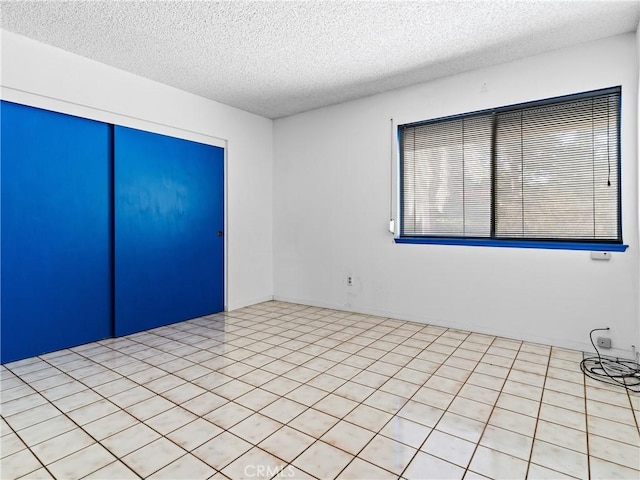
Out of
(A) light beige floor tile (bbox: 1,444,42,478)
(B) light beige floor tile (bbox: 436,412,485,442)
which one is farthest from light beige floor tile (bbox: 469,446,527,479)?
(A) light beige floor tile (bbox: 1,444,42,478)

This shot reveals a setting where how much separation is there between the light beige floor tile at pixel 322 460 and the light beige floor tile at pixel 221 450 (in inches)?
12.2

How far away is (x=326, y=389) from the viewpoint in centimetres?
256

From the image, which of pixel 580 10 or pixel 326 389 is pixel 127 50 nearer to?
pixel 326 389

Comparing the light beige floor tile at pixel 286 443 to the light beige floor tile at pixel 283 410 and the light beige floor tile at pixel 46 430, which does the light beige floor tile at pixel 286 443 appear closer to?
the light beige floor tile at pixel 283 410

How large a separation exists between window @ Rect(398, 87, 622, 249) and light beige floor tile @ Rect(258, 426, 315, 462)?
2742 mm

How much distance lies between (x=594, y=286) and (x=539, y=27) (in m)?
2.23

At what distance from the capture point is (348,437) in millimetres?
1985

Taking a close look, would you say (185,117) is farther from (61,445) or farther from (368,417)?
(368,417)

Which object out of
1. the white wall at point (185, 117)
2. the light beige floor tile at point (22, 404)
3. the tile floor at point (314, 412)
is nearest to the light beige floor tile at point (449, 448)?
the tile floor at point (314, 412)

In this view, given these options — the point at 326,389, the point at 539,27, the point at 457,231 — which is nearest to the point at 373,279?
the point at 457,231

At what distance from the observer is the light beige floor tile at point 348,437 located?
190 centimetres

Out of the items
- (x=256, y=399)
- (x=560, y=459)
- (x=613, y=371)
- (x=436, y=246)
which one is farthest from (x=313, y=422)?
(x=436, y=246)

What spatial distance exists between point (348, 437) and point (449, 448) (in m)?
0.52

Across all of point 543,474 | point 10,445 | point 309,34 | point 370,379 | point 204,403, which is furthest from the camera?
point 309,34
